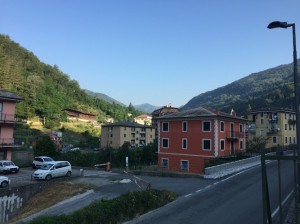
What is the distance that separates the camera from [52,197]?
23.9 meters

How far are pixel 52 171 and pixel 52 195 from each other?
5.86 meters

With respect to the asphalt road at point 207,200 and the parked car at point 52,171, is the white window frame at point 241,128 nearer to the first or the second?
the asphalt road at point 207,200

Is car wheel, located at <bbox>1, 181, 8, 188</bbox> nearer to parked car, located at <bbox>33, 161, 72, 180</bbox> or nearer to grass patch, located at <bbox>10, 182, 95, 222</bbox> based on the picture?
grass patch, located at <bbox>10, 182, 95, 222</bbox>

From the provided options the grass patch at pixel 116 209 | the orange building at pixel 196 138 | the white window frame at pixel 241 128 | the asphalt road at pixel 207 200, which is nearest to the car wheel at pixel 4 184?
the asphalt road at pixel 207 200

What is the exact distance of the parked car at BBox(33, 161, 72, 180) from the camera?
2881 cm

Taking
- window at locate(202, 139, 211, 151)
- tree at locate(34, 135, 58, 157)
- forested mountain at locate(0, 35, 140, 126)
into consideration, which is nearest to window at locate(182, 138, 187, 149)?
window at locate(202, 139, 211, 151)

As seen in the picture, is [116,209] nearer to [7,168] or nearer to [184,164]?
[7,168]

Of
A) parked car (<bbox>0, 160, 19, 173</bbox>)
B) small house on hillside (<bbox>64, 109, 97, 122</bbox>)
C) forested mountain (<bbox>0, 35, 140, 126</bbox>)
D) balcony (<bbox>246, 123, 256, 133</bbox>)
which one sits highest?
forested mountain (<bbox>0, 35, 140, 126</bbox>)

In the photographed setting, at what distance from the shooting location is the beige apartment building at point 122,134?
85562 mm

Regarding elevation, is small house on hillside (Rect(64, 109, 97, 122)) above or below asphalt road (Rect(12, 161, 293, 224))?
above

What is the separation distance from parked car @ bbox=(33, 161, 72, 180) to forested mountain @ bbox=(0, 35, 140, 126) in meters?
68.1

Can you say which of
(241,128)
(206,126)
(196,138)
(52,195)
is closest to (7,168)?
(52,195)

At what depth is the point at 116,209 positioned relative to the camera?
547 inches

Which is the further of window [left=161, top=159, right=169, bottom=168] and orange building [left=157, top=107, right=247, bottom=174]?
window [left=161, top=159, right=169, bottom=168]
